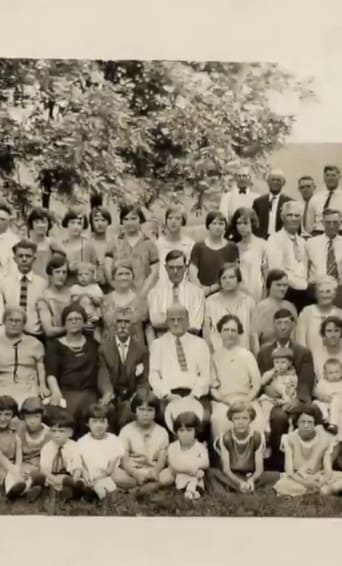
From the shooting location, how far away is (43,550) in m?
1.13

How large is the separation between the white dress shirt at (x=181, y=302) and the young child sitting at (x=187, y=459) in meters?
0.12

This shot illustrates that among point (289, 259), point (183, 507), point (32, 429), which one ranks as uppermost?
point (289, 259)

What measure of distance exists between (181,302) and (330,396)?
23cm

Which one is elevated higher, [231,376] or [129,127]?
[129,127]

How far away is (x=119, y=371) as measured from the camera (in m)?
1.16

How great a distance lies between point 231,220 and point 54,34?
345 millimetres

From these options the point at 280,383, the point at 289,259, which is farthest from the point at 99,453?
the point at 289,259

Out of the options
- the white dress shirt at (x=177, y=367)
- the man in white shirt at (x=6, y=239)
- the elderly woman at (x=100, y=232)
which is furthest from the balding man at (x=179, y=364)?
the man in white shirt at (x=6, y=239)

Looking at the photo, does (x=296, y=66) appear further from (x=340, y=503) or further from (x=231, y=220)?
(x=340, y=503)

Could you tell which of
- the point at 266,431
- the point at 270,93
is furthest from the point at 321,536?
the point at 270,93

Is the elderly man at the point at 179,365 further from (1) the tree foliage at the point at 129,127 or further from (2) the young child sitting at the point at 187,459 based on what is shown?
(1) the tree foliage at the point at 129,127

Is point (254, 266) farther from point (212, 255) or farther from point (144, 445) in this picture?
point (144, 445)

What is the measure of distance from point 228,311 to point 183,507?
0.84 ft

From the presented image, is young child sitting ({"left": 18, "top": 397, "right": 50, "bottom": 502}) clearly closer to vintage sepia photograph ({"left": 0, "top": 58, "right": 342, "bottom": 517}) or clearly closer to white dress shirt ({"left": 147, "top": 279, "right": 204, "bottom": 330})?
vintage sepia photograph ({"left": 0, "top": 58, "right": 342, "bottom": 517})
